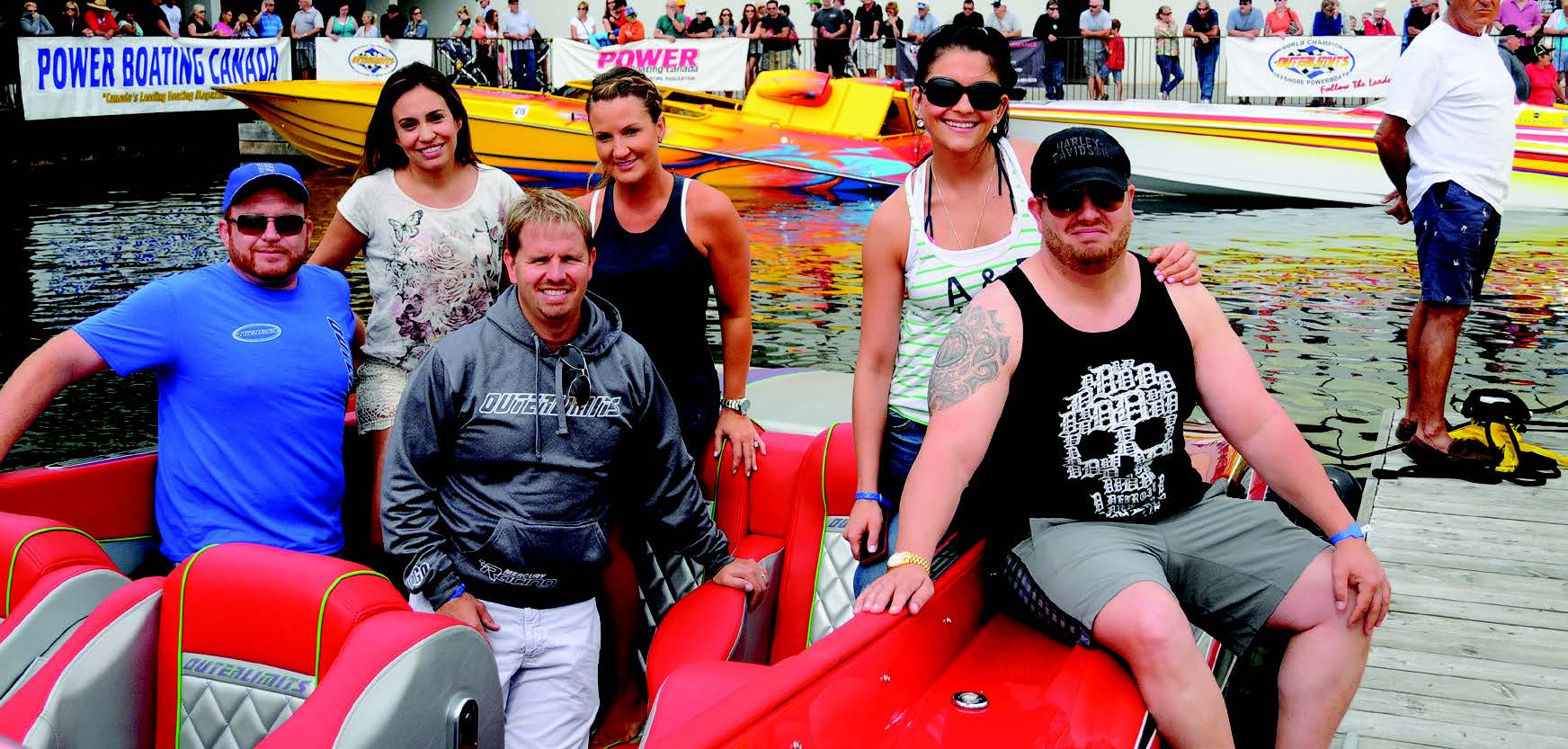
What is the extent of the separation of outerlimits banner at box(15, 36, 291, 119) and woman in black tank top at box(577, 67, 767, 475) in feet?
55.3

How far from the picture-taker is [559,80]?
19.6 metres

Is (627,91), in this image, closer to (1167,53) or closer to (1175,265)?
(1175,265)

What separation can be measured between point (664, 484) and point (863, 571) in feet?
1.61

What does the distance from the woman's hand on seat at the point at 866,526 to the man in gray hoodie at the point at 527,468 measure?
0.52 m

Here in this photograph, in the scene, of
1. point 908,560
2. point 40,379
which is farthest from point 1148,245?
point 40,379

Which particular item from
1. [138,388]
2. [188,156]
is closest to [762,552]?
[138,388]

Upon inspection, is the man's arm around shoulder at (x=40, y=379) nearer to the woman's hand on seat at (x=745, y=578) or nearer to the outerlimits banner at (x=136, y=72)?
the woman's hand on seat at (x=745, y=578)

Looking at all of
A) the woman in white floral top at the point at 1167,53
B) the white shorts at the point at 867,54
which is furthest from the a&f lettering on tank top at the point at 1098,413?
the white shorts at the point at 867,54

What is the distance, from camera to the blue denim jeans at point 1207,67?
1823cm

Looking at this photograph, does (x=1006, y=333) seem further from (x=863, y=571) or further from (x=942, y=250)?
(x=863, y=571)

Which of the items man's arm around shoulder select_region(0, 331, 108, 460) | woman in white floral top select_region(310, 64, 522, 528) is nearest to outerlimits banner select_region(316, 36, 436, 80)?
woman in white floral top select_region(310, 64, 522, 528)

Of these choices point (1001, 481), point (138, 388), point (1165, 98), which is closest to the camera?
point (1001, 481)

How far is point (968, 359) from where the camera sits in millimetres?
2553

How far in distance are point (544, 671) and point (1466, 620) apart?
8.81 feet
